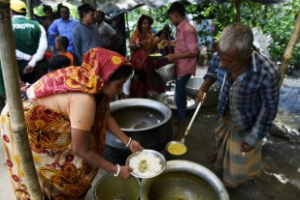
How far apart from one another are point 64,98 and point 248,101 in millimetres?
1616

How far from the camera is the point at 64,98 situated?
1.57 meters

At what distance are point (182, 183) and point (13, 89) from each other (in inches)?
74.7

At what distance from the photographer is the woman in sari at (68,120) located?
1531mm

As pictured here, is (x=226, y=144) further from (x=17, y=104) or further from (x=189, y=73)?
(x=17, y=104)

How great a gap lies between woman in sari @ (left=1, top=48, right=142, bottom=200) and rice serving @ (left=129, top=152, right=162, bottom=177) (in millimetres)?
192

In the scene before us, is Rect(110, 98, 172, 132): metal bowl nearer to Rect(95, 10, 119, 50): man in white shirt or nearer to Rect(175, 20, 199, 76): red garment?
Rect(175, 20, 199, 76): red garment

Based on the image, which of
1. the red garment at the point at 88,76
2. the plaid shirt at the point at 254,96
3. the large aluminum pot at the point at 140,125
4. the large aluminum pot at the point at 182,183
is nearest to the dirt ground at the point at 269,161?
the large aluminum pot at the point at 182,183

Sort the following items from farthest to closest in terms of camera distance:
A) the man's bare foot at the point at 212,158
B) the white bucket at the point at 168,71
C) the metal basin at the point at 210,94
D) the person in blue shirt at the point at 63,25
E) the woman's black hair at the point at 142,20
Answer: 1. the person in blue shirt at the point at 63,25
2. the metal basin at the point at 210,94
3. the woman's black hair at the point at 142,20
4. the white bucket at the point at 168,71
5. the man's bare foot at the point at 212,158

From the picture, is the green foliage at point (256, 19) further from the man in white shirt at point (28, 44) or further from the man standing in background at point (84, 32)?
the man in white shirt at point (28, 44)

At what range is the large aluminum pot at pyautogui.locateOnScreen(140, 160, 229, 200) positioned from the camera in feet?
7.35

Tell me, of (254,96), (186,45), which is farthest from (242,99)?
(186,45)

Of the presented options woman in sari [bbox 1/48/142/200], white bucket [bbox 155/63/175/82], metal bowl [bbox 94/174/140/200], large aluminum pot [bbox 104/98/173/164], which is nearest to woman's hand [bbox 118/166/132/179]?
woman in sari [bbox 1/48/142/200]

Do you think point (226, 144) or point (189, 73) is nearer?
point (226, 144)

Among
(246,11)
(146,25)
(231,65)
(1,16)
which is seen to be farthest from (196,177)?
(246,11)
